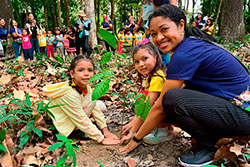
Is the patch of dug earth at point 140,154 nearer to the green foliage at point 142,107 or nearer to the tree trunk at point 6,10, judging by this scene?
the green foliage at point 142,107

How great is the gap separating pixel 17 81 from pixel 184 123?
9.85 ft

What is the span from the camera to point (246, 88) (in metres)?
1.37

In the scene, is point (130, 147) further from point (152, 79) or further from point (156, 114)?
point (152, 79)

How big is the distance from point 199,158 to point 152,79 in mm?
783

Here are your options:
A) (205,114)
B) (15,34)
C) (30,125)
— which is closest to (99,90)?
(205,114)

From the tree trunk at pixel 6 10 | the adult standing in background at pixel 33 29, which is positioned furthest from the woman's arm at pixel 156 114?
the tree trunk at pixel 6 10

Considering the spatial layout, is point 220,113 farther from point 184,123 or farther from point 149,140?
point 149,140

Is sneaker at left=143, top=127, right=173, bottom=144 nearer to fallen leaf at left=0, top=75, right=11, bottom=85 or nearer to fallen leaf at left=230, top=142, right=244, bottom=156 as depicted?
fallen leaf at left=230, top=142, right=244, bottom=156

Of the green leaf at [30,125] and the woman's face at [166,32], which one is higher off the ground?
the woman's face at [166,32]

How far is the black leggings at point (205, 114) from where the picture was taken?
1.31m

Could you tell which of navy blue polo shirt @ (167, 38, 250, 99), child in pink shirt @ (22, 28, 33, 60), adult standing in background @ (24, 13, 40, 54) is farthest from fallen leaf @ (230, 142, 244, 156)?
adult standing in background @ (24, 13, 40, 54)

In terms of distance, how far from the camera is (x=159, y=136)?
1.80 m

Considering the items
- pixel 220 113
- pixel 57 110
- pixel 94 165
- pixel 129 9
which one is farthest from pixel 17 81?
pixel 129 9

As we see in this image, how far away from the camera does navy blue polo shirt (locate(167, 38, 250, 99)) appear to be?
1.33 meters
